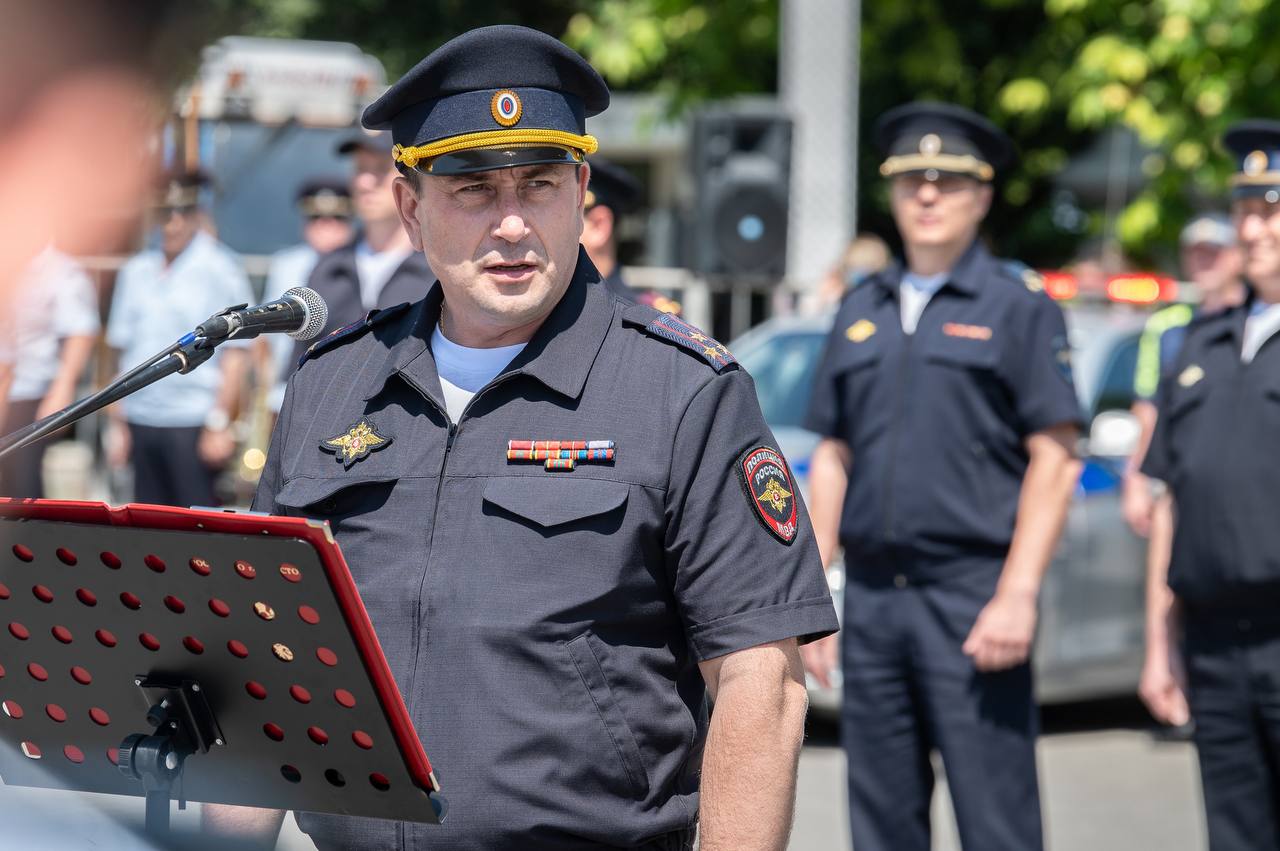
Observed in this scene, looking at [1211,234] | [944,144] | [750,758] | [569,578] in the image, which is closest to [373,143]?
[944,144]

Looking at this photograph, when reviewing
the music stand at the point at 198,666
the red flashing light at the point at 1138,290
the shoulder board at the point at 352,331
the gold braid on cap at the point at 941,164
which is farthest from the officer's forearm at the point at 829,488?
the red flashing light at the point at 1138,290

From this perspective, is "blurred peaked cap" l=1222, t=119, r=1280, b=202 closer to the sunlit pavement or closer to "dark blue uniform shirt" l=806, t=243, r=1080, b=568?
"dark blue uniform shirt" l=806, t=243, r=1080, b=568

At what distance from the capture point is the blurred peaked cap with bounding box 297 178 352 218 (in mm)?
9555

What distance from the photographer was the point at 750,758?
2.29 metres

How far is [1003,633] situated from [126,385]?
8.53ft

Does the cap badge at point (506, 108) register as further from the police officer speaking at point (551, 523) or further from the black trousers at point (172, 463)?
the black trousers at point (172, 463)

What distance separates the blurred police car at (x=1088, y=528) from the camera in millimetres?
6887

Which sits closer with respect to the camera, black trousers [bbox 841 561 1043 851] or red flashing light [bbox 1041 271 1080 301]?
black trousers [bbox 841 561 1043 851]

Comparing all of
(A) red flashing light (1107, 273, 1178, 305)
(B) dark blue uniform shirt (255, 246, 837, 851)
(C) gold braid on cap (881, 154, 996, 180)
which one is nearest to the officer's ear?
(B) dark blue uniform shirt (255, 246, 837, 851)

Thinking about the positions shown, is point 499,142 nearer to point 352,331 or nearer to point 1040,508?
point 352,331

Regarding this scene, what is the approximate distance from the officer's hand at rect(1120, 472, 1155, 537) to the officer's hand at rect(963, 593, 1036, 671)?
260cm

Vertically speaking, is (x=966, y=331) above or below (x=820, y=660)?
above

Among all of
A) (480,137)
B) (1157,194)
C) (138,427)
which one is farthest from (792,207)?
(480,137)

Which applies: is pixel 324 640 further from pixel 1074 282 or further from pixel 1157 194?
pixel 1157 194
